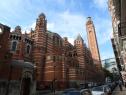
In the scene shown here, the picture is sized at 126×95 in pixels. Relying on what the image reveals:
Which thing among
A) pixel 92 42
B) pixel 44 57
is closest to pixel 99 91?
pixel 44 57

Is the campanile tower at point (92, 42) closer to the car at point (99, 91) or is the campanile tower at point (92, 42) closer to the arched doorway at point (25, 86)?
the arched doorway at point (25, 86)

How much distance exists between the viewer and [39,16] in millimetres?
50250

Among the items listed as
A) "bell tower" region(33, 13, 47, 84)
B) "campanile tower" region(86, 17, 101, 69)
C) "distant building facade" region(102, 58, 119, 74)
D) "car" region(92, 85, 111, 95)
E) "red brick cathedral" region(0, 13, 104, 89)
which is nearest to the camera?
"car" region(92, 85, 111, 95)

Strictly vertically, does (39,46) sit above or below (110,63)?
below

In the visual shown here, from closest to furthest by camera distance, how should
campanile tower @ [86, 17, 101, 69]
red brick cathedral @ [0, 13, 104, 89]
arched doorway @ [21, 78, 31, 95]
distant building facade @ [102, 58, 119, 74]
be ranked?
1. arched doorway @ [21, 78, 31, 95]
2. red brick cathedral @ [0, 13, 104, 89]
3. campanile tower @ [86, 17, 101, 69]
4. distant building facade @ [102, 58, 119, 74]

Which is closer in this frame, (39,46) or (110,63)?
(39,46)

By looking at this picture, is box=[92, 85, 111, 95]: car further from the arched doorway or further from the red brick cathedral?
the red brick cathedral

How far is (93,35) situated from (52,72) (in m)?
57.2

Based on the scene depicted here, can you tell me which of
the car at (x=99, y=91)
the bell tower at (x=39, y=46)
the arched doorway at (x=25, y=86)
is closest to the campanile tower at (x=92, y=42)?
the bell tower at (x=39, y=46)

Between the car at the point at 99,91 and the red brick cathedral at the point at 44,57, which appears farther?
the red brick cathedral at the point at 44,57

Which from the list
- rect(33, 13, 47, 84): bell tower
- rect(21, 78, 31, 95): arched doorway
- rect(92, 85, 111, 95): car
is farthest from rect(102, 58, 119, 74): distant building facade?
rect(92, 85, 111, 95): car

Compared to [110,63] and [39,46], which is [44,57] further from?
[110,63]

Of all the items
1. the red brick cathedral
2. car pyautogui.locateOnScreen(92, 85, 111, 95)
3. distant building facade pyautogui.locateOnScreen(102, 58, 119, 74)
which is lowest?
car pyautogui.locateOnScreen(92, 85, 111, 95)

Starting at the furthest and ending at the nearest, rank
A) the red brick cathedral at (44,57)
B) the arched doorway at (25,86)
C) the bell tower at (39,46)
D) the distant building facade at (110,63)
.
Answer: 1. the distant building facade at (110,63)
2. the bell tower at (39,46)
3. the red brick cathedral at (44,57)
4. the arched doorway at (25,86)
